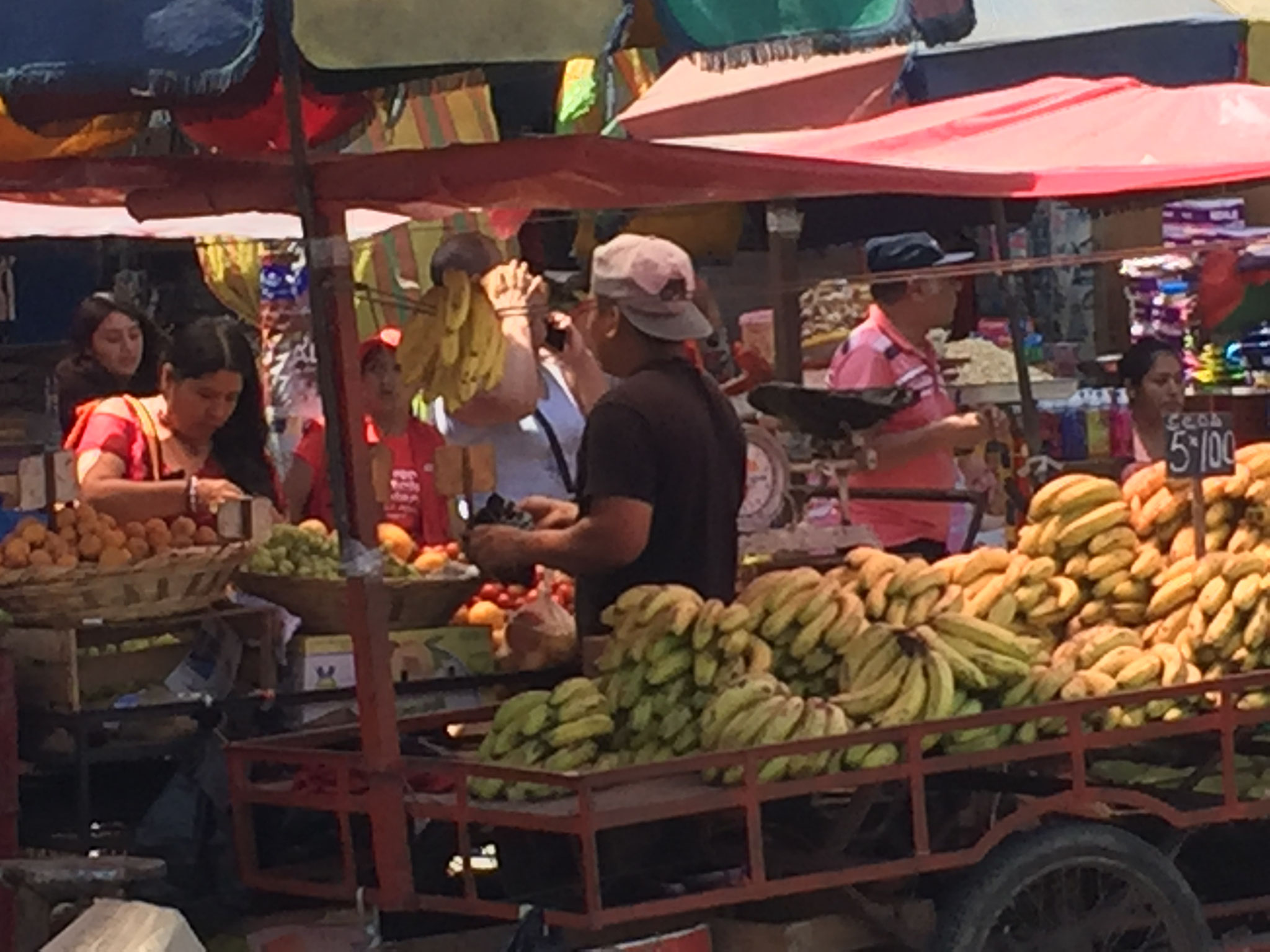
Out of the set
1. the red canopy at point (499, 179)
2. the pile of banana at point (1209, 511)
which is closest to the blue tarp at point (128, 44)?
the red canopy at point (499, 179)

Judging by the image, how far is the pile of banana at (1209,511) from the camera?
5922mm

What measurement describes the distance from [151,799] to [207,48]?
228 cm

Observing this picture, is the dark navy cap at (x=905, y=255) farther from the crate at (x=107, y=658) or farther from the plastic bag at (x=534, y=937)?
the plastic bag at (x=534, y=937)

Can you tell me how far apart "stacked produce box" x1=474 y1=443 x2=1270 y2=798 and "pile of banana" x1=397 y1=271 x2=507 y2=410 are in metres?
0.62

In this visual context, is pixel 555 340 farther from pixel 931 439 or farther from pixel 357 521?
pixel 357 521

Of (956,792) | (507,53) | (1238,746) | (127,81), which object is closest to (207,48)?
(127,81)

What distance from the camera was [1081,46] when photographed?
802 cm

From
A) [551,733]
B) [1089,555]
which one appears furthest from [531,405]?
[551,733]

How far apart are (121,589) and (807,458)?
2764 millimetres

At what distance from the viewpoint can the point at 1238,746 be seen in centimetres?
552

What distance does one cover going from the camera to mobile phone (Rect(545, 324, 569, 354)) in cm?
820

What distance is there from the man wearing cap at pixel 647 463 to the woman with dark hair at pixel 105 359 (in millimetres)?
3272

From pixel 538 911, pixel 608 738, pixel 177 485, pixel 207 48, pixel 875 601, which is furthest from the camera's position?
pixel 177 485

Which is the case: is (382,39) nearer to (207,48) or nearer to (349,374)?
(207,48)
